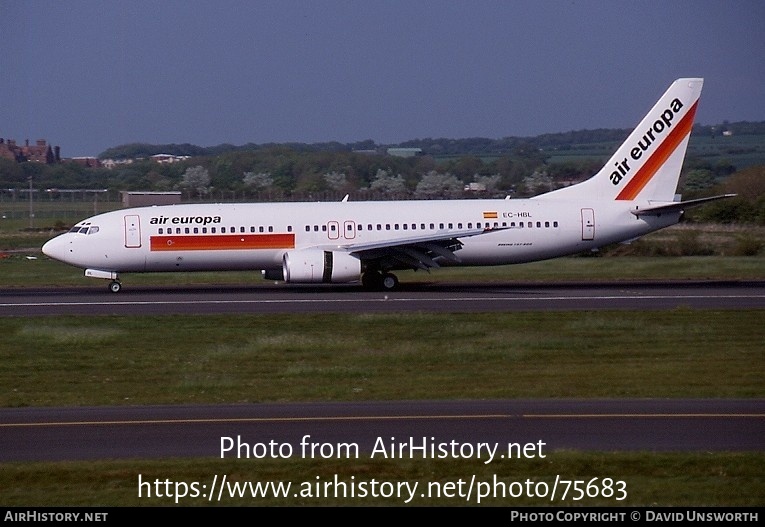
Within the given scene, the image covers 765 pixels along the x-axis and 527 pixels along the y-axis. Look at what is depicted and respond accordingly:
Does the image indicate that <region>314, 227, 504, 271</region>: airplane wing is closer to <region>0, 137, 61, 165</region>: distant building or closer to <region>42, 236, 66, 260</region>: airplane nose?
<region>42, 236, 66, 260</region>: airplane nose

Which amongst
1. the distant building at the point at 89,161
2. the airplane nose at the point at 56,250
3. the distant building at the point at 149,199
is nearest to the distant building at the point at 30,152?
the distant building at the point at 89,161

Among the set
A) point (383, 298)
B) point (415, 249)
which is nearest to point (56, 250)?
point (383, 298)

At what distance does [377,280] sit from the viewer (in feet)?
118

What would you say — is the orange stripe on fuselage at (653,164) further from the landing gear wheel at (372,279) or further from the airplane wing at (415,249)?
the landing gear wheel at (372,279)

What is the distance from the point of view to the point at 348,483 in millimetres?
12484

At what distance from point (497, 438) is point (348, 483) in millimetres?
2772

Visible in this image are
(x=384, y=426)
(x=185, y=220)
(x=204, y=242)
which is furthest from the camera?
(x=185, y=220)

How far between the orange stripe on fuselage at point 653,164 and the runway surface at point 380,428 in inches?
811

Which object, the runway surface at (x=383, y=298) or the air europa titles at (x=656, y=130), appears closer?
the runway surface at (x=383, y=298)

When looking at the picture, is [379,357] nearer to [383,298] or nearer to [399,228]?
[383,298]

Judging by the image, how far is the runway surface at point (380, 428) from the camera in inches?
552

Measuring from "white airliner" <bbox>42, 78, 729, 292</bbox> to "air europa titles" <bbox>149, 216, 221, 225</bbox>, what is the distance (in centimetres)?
3

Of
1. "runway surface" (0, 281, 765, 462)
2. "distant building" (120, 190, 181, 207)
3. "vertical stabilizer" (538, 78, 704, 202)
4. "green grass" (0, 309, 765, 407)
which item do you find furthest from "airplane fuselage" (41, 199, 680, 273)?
"distant building" (120, 190, 181, 207)

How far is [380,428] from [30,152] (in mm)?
107874
